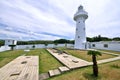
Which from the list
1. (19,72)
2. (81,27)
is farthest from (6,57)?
(81,27)

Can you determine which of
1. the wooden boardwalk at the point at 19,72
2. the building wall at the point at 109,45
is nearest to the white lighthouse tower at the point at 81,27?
the building wall at the point at 109,45

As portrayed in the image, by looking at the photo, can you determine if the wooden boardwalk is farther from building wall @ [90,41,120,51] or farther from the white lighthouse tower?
building wall @ [90,41,120,51]

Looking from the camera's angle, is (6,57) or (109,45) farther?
(109,45)

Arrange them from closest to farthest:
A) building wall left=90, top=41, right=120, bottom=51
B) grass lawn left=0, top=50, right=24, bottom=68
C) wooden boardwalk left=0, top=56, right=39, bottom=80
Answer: wooden boardwalk left=0, top=56, right=39, bottom=80, grass lawn left=0, top=50, right=24, bottom=68, building wall left=90, top=41, right=120, bottom=51

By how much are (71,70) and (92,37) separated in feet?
133

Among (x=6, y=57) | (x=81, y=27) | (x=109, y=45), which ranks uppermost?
(x=81, y=27)

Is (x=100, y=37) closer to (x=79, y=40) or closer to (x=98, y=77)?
(x=79, y=40)

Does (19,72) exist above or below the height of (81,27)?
below

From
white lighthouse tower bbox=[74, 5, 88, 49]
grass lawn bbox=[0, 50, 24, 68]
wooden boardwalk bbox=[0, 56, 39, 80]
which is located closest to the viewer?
wooden boardwalk bbox=[0, 56, 39, 80]

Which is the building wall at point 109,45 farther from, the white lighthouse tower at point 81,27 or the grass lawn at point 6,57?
the grass lawn at point 6,57

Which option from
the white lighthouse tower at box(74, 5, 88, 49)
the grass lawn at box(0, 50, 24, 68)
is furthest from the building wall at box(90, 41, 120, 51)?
the grass lawn at box(0, 50, 24, 68)

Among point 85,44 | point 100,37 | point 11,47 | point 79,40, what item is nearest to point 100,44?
point 85,44

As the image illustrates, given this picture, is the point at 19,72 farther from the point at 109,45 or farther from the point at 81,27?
the point at 109,45

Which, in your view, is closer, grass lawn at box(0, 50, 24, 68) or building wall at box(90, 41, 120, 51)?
grass lawn at box(0, 50, 24, 68)
